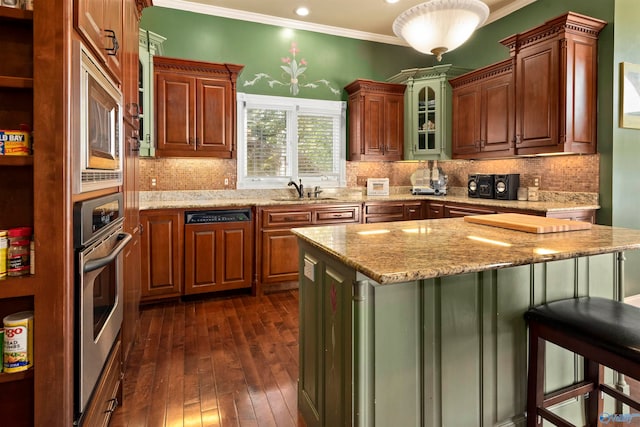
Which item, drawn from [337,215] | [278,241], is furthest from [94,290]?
[337,215]

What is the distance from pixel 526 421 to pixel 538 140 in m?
2.75

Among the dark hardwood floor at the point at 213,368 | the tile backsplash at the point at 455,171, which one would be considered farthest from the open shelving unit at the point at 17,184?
the tile backsplash at the point at 455,171

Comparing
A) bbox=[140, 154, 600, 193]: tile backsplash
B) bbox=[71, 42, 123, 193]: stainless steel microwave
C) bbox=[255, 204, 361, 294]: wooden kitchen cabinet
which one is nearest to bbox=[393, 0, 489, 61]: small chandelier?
bbox=[71, 42, 123, 193]: stainless steel microwave

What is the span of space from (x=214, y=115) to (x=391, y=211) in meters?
2.33

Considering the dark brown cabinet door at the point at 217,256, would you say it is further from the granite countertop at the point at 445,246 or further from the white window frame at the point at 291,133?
the granite countertop at the point at 445,246

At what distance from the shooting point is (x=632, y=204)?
3311 mm

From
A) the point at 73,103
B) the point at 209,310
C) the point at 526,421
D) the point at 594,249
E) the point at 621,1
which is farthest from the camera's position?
the point at 209,310

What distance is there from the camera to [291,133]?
4.70m

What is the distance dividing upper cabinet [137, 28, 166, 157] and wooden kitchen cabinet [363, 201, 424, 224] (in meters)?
2.44

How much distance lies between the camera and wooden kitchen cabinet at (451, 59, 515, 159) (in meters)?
→ 3.91

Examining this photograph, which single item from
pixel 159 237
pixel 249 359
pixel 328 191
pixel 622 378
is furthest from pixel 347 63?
pixel 622 378

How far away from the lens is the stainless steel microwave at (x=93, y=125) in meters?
1.12

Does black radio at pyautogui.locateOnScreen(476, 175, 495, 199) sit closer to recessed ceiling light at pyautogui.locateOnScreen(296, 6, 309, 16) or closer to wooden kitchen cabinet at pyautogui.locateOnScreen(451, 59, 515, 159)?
wooden kitchen cabinet at pyautogui.locateOnScreen(451, 59, 515, 159)

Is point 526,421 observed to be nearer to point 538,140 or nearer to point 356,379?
point 356,379
